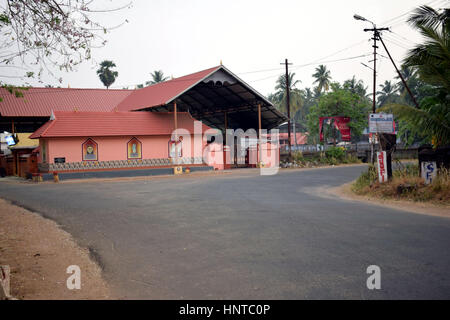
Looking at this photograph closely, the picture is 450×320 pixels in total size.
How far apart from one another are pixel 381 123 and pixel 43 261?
12.9 meters

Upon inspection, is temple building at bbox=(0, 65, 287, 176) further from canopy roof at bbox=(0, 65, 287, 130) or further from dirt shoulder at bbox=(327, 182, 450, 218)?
dirt shoulder at bbox=(327, 182, 450, 218)

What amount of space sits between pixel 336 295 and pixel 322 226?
405cm

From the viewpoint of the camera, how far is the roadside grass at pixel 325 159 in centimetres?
3556

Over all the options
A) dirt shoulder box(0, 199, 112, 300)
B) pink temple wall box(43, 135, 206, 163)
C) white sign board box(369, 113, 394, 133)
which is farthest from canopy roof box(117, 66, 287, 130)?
dirt shoulder box(0, 199, 112, 300)

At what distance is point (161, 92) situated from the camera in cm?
3231

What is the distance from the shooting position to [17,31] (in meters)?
6.81

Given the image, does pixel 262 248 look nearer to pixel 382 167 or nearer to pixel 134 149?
pixel 382 167

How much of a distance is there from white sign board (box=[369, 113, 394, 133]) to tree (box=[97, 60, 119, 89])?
59797mm

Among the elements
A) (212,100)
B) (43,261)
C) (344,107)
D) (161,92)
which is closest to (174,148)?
(161,92)

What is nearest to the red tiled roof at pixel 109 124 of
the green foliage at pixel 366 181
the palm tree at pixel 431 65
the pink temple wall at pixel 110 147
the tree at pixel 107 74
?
the pink temple wall at pixel 110 147

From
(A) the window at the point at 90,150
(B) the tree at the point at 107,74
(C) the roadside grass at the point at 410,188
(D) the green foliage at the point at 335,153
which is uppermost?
(B) the tree at the point at 107,74

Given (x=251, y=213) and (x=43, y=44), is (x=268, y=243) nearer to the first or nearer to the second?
(x=251, y=213)

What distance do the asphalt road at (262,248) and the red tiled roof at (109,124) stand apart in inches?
632

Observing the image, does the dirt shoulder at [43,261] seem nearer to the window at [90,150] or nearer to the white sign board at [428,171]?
the white sign board at [428,171]
